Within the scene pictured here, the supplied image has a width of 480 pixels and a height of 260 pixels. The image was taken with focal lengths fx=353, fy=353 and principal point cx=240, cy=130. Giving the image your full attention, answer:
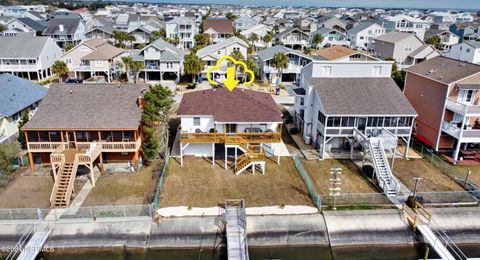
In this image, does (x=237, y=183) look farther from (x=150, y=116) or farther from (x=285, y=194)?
(x=150, y=116)

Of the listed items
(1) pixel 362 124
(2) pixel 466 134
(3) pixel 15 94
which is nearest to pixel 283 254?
(1) pixel 362 124

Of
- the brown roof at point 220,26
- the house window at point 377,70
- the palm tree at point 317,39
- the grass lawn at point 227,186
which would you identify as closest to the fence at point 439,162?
the house window at point 377,70

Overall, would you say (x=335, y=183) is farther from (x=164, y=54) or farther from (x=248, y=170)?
(x=164, y=54)

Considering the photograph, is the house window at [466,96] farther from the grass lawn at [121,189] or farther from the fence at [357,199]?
the grass lawn at [121,189]

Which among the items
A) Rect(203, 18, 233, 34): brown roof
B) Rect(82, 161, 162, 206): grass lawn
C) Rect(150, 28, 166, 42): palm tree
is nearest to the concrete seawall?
Rect(82, 161, 162, 206): grass lawn

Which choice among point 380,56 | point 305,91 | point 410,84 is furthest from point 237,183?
point 380,56

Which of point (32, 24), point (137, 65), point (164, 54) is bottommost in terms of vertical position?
point (137, 65)

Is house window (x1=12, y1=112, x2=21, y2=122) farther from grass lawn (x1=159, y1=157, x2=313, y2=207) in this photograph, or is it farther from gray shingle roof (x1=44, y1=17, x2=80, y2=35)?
gray shingle roof (x1=44, y1=17, x2=80, y2=35)
